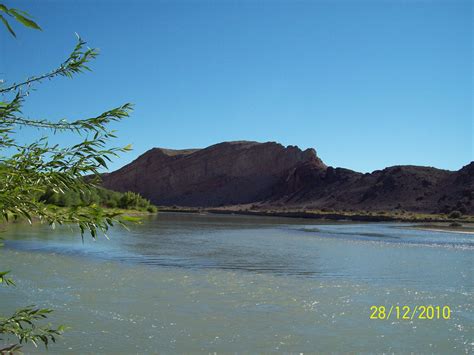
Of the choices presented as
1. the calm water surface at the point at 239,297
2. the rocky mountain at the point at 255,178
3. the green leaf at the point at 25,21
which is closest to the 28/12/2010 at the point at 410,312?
the calm water surface at the point at 239,297

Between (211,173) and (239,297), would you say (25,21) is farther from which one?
(211,173)

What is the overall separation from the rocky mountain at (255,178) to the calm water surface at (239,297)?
233 feet

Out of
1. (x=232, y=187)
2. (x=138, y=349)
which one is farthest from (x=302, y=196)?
Answer: (x=138, y=349)

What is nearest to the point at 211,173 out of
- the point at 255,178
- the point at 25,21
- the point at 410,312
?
the point at 255,178

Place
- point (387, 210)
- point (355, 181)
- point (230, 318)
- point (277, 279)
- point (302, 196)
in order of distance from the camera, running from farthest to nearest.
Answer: point (302, 196), point (355, 181), point (387, 210), point (277, 279), point (230, 318)

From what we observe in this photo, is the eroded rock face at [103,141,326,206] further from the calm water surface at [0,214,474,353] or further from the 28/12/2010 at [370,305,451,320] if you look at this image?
the 28/12/2010 at [370,305,451,320]

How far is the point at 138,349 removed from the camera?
7.29 meters

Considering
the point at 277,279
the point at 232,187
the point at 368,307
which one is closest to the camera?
the point at 368,307

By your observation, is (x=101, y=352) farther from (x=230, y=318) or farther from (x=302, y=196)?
(x=302, y=196)

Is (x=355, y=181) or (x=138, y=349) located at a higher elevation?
(x=355, y=181)

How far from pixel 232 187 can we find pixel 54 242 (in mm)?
110944

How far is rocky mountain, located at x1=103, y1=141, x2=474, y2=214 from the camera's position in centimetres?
9138

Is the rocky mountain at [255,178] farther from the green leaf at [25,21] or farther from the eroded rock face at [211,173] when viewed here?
the green leaf at [25,21]

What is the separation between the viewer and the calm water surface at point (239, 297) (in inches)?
308
